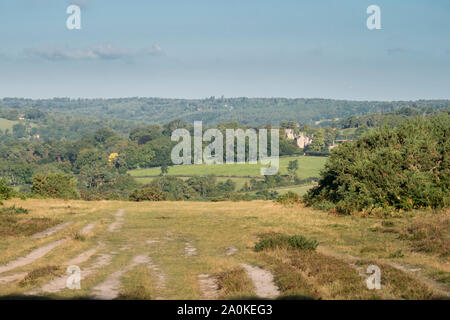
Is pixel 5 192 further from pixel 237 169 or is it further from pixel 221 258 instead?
pixel 237 169

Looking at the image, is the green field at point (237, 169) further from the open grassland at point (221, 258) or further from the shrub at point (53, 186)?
the open grassland at point (221, 258)

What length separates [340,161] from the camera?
37219mm

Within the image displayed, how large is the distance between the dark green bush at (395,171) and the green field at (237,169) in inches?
3632

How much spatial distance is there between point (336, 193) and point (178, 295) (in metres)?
27.5

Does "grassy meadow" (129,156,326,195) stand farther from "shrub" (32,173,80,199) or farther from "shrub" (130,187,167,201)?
"shrub" (32,173,80,199)

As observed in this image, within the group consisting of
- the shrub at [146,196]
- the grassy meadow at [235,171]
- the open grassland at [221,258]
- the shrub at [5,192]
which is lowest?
the grassy meadow at [235,171]

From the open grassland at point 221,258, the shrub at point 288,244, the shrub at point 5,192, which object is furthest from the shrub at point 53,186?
the shrub at point 288,244

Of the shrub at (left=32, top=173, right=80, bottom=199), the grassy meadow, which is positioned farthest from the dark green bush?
the grassy meadow

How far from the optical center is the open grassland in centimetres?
1168

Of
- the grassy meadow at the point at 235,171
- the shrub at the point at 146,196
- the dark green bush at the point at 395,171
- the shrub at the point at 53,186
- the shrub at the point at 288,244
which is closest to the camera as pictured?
the shrub at the point at 288,244

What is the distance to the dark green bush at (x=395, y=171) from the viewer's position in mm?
28922

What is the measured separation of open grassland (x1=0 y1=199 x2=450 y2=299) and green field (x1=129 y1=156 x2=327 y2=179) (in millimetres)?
106010

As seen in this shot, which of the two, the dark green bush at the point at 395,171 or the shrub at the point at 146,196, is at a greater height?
the dark green bush at the point at 395,171

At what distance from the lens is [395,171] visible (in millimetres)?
31438
